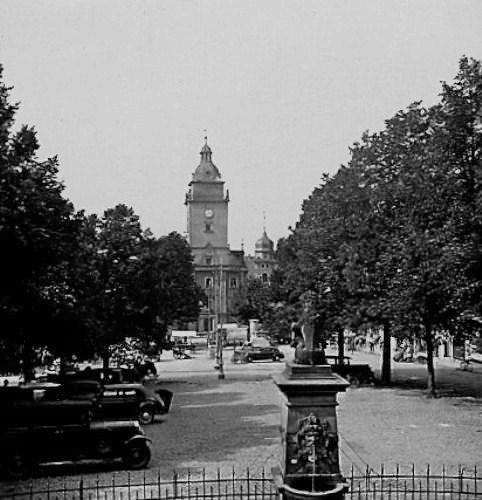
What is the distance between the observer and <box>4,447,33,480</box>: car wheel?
1575 cm

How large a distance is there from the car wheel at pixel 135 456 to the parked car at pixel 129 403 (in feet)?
17.0

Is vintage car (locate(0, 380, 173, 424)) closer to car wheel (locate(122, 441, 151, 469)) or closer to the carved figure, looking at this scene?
car wheel (locate(122, 441, 151, 469))

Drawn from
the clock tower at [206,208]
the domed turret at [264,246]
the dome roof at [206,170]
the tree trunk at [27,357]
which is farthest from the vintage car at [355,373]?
the domed turret at [264,246]

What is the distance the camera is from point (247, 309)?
10325cm

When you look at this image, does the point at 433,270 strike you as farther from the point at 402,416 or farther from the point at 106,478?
the point at 106,478

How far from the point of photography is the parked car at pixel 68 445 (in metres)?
15.8

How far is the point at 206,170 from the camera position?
13700 cm

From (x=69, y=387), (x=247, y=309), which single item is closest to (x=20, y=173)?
(x=69, y=387)

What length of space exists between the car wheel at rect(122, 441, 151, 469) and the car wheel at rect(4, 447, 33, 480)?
6.14 feet

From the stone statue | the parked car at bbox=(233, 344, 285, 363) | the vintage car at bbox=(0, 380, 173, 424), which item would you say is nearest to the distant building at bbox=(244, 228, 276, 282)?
the parked car at bbox=(233, 344, 285, 363)

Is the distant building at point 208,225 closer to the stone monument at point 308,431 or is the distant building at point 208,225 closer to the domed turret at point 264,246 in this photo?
the domed turret at point 264,246

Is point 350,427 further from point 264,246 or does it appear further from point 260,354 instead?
point 264,246

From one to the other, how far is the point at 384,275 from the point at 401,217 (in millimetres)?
2370

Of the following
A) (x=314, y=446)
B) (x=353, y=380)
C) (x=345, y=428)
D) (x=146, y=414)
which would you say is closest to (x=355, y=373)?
(x=353, y=380)
